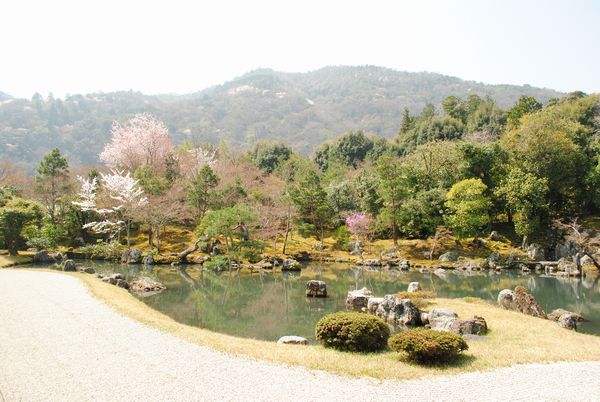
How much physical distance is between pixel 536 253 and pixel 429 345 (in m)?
31.1

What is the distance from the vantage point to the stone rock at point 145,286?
2250cm

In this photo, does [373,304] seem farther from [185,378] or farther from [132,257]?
[132,257]

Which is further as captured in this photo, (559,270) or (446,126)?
(446,126)

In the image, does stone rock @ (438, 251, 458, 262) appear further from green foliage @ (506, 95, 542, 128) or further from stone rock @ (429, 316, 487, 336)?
green foliage @ (506, 95, 542, 128)

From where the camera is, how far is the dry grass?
8992 millimetres

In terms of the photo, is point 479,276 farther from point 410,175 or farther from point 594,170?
point 594,170

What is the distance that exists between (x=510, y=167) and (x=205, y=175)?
3113 centimetres

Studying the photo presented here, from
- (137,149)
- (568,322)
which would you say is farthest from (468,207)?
(137,149)

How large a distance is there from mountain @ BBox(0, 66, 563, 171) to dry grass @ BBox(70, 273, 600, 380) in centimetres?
10795

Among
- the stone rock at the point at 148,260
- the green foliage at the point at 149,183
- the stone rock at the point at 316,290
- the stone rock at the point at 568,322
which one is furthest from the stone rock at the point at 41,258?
the stone rock at the point at 568,322

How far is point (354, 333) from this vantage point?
1052 centimetres

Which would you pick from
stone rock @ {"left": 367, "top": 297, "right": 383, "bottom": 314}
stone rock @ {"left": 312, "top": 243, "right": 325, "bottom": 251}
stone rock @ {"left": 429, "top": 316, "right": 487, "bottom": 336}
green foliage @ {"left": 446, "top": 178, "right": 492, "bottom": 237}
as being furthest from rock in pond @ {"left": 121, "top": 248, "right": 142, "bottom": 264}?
stone rock @ {"left": 429, "top": 316, "right": 487, "bottom": 336}

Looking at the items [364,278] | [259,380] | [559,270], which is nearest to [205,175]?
[364,278]

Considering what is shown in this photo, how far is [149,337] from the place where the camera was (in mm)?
11086
